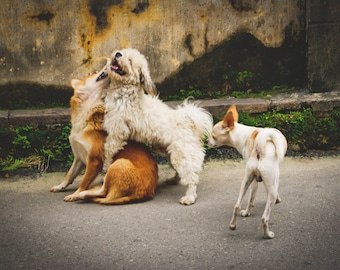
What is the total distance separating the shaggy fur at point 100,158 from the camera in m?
5.16

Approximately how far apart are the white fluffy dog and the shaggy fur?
0.10 metres

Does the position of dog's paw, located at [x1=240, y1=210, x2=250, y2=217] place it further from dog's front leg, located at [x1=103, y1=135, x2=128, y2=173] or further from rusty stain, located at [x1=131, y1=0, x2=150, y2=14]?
rusty stain, located at [x1=131, y1=0, x2=150, y2=14]

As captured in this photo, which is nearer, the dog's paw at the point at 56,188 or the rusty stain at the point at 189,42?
the dog's paw at the point at 56,188

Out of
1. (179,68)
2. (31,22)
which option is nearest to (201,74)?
(179,68)

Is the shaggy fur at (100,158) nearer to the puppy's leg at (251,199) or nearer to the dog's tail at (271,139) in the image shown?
the puppy's leg at (251,199)

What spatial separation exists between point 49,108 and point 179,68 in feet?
5.97

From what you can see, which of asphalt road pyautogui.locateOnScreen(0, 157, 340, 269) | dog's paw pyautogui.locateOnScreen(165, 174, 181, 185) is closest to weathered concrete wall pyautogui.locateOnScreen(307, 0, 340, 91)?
asphalt road pyautogui.locateOnScreen(0, 157, 340, 269)

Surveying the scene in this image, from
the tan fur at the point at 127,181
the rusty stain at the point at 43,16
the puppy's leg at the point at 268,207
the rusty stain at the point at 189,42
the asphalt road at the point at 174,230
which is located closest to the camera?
the asphalt road at the point at 174,230

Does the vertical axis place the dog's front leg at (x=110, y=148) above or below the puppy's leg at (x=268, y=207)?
above

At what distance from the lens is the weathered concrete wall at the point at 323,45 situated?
6.73m

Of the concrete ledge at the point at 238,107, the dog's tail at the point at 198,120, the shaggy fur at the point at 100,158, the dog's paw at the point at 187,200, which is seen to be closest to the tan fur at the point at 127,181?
the shaggy fur at the point at 100,158

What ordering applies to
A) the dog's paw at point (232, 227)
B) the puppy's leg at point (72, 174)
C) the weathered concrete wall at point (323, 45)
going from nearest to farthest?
the dog's paw at point (232, 227)
the puppy's leg at point (72, 174)
the weathered concrete wall at point (323, 45)

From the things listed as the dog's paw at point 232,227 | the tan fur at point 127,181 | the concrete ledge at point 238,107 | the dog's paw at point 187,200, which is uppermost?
the concrete ledge at point 238,107

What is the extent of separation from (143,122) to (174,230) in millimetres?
1279
